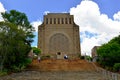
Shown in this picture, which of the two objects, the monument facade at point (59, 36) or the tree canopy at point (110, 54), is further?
the monument facade at point (59, 36)

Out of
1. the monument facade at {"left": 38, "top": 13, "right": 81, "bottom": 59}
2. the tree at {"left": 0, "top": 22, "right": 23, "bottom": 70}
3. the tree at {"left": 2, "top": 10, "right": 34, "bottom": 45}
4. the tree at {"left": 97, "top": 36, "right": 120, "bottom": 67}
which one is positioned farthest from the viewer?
the monument facade at {"left": 38, "top": 13, "right": 81, "bottom": 59}

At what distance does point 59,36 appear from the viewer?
261ft

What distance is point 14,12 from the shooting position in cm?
4750

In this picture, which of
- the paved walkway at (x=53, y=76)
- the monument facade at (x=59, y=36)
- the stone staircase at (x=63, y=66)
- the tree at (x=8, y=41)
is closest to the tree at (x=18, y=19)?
the stone staircase at (x=63, y=66)

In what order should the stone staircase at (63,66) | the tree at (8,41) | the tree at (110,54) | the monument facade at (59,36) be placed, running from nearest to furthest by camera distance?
the tree at (8,41)
the stone staircase at (63,66)
the tree at (110,54)
the monument facade at (59,36)

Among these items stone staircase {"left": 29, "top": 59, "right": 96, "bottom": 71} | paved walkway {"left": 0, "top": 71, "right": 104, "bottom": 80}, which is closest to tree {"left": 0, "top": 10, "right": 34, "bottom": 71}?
stone staircase {"left": 29, "top": 59, "right": 96, "bottom": 71}

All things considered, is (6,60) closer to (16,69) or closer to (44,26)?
(16,69)

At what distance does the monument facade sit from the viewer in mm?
77812

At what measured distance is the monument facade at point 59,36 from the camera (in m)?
77.8

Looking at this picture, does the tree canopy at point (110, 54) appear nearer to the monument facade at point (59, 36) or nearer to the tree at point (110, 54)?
the tree at point (110, 54)

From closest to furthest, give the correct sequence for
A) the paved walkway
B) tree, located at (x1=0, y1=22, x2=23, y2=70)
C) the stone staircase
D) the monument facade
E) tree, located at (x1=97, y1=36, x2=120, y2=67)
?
the paved walkway → tree, located at (x1=0, y1=22, x2=23, y2=70) → the stone staircase → tree, located at (x1=97, y1=36, x2=120, y2=67) → the monument facade

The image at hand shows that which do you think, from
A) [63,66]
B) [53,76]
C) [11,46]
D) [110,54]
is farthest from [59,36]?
[53,76]

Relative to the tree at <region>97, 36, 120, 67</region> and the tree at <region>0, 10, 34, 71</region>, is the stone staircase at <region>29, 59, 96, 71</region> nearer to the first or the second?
the tree at <region>97, 36, 120, 67</region>

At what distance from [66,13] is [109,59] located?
142ft
